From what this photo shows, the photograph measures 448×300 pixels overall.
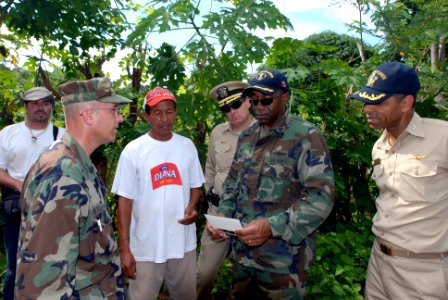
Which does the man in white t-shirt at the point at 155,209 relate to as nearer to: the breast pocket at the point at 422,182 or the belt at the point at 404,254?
the belt at the point at 404,254

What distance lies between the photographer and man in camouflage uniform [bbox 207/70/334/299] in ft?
7.28

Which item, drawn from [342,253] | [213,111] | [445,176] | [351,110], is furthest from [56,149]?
[351,110]

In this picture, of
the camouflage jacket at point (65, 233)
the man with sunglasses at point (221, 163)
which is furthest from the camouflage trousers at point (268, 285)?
the man with sunglasses at point (221, 163)

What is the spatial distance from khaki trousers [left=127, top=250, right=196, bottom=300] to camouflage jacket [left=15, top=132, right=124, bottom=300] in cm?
99

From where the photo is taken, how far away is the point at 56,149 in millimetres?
1781

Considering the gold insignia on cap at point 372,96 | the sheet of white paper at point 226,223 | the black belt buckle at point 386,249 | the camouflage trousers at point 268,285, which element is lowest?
the camouflage trousers at point 268,285

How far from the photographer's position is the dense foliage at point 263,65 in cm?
364

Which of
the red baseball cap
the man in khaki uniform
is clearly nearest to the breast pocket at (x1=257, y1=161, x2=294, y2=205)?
the man in khaki uniform

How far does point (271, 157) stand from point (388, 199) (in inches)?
33.6

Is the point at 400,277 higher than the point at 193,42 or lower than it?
lower

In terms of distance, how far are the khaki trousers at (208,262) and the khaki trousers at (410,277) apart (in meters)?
1.63

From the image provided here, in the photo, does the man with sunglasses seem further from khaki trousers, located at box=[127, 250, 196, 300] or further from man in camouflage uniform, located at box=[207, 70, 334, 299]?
man in camouflage uniform, located at box=[207, 70, 334, 299]

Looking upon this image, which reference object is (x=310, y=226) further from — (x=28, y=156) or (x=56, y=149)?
(x=28, y=156)

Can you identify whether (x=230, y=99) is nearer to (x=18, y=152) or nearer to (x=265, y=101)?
(x=265, y=101)
